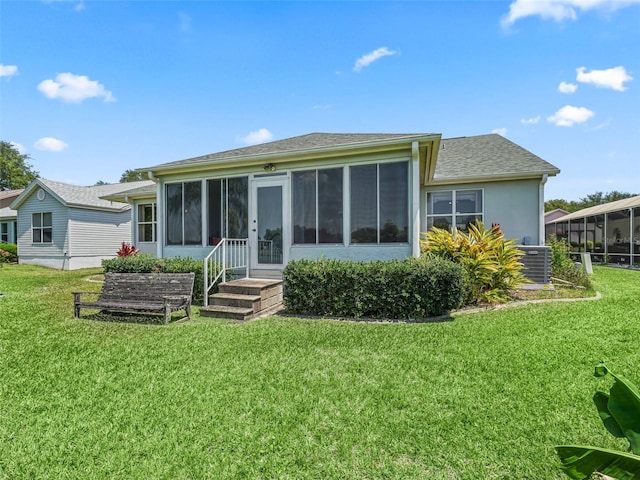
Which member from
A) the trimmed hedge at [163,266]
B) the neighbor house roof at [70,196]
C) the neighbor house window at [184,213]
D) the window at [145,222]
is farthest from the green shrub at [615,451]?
the neighbor house roof at [70,196]

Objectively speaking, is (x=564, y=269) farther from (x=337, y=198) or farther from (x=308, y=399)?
(x=308, y=399)

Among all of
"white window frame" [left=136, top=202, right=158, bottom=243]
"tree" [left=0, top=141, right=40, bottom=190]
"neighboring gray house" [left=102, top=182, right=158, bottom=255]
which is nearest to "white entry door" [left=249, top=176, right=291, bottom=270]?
"neighboring gray house" [left=102, top=182, right=158, bottom=255]

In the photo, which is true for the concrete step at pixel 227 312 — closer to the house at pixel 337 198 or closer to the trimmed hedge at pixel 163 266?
the trimmed hedge at pixel 163 266

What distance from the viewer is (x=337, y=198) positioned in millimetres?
7840

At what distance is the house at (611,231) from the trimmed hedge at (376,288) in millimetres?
15015

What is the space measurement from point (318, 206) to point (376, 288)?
2738 millimetres

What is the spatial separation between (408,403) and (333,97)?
40.3ft

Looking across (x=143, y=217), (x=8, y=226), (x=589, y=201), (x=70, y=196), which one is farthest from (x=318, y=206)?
(x=589, y=201)

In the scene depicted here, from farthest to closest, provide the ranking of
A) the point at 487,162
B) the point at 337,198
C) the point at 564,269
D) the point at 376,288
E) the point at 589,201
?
the point at 589,201 < the point at 487,162 < the point at 564,269 < the point at 337,198 < the point at 376,288

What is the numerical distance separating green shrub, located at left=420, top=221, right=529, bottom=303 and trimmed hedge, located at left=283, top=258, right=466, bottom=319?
873mm

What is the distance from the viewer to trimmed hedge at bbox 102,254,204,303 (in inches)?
315

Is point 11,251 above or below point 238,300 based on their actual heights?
above

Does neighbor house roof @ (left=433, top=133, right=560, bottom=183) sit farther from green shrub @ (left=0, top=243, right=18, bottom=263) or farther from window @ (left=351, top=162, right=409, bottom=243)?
green shrub @ (left=0, top=243, right=18, bottom=263)

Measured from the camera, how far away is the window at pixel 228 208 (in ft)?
29.0
